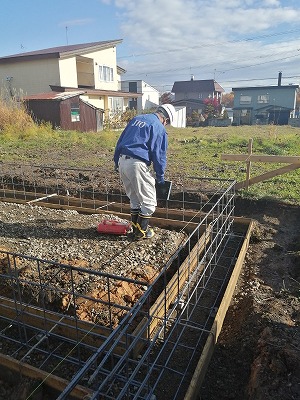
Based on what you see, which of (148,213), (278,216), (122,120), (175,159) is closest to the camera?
(148,213)

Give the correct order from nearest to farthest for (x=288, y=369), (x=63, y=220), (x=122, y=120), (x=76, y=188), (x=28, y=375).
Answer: (x=288, y=369), (x=28, y=375), (x=63, y=220), (x=76, y=188), (x=122, y=120)

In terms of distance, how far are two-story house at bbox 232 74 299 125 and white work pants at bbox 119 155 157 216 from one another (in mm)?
33861

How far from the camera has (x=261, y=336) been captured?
286 cm

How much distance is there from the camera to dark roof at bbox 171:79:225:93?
48300 mm

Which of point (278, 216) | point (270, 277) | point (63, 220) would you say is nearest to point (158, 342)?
point (270, 277)

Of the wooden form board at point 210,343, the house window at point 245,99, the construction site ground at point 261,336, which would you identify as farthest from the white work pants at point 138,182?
the house window at point 245,99

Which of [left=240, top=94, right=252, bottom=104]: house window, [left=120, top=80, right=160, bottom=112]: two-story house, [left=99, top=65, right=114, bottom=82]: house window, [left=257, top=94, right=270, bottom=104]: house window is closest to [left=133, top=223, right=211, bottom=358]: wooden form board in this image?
[left=99, top=65, right=114, bottom=82]: house window

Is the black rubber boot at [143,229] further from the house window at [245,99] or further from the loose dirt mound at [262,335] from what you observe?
the house window at [245,99]

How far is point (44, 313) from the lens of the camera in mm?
2957

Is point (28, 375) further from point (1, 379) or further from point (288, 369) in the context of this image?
point (288, 369)

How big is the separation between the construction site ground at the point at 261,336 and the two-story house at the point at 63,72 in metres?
18.2

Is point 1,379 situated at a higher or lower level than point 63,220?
lower

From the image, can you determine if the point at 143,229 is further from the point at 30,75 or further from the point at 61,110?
the point at 30,75

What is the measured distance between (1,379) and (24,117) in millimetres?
14741
